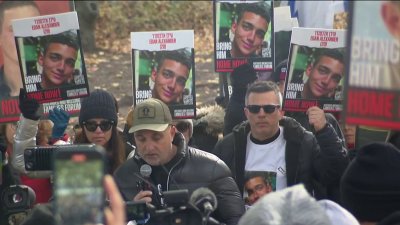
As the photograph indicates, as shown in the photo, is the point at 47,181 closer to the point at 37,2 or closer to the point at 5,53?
the point at 5,53

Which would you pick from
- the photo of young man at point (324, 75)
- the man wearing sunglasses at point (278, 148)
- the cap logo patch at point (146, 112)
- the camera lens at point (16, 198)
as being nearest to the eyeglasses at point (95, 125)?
the cap logo patch at point (146, 112)

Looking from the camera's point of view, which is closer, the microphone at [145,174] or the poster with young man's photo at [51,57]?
the microphone at [145,174]

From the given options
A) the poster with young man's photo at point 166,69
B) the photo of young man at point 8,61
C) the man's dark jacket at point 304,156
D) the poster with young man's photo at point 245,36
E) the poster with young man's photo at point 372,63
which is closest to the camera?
the poster with young man's photo at point 372,63

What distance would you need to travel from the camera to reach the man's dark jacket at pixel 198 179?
6016 millimetres

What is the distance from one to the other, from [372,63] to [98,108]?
3470mm

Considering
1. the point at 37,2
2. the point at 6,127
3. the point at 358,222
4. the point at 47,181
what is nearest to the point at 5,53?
the point at 6,127

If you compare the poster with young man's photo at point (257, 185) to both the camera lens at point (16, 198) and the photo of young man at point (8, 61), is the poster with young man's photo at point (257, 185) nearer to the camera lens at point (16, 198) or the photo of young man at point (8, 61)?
the camera lens at point (16, 198)

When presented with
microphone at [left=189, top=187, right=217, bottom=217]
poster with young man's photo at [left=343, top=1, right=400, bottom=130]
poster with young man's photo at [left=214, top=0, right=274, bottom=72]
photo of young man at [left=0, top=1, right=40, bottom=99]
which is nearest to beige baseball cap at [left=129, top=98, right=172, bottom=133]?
photo of young man at [left=0, top=1, right=40, bottom=99]

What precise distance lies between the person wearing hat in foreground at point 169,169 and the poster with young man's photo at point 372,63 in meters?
2.21

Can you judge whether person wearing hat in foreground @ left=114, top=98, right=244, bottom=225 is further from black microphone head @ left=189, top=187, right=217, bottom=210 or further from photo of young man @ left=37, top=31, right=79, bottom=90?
black microphone head @ left=189, top=187, right=217, bottom=210

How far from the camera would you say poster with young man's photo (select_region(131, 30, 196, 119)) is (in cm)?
748

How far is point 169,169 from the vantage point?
610cm

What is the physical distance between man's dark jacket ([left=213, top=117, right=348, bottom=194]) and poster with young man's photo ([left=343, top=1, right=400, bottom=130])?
249cm

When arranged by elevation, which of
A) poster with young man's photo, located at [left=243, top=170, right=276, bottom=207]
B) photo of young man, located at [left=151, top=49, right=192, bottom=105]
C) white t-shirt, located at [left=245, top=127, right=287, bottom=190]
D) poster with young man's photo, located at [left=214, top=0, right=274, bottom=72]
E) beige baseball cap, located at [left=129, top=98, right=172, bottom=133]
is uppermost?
poster with young man's photo, located at [left=214, top=0, right=274, bottom=72]
